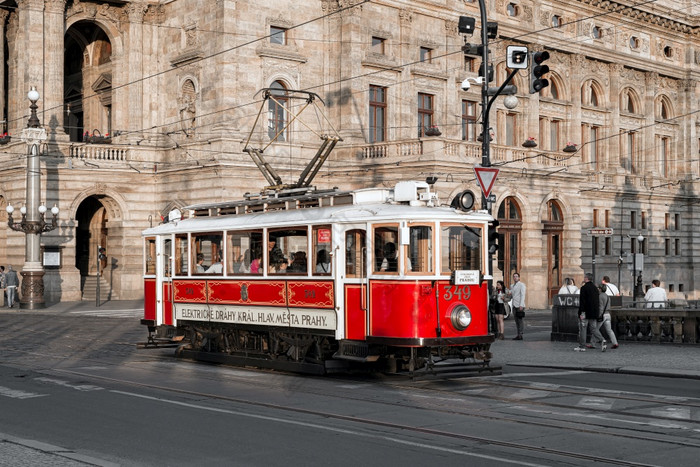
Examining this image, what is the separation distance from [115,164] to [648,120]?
120 ft

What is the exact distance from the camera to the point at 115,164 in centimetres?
4634

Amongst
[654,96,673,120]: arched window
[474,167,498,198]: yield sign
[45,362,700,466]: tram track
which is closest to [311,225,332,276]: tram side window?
[45,362,700,466]: tram track

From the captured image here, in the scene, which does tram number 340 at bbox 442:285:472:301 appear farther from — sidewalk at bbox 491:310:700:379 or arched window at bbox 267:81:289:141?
arched window at bbox 267:81:289:141

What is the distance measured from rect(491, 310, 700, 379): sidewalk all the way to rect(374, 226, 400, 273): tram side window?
5.19 meters

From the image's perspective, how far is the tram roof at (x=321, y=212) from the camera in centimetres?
1708

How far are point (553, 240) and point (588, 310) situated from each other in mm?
28117

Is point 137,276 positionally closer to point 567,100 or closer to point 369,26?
point 369,26

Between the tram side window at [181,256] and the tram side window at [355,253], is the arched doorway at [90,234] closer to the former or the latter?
the tram side window at [181,256]

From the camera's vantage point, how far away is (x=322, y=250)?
17984 millimetres

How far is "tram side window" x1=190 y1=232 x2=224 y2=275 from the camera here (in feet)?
67.7

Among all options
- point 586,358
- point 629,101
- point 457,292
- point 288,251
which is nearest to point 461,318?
point 457,292

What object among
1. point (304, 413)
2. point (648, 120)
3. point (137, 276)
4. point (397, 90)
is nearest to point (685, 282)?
point (648, 120)

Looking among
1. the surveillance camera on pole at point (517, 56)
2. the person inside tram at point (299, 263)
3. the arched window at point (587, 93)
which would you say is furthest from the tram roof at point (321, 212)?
the arched window at point (587, 93)

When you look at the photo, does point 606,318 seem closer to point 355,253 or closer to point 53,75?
point 355,253
